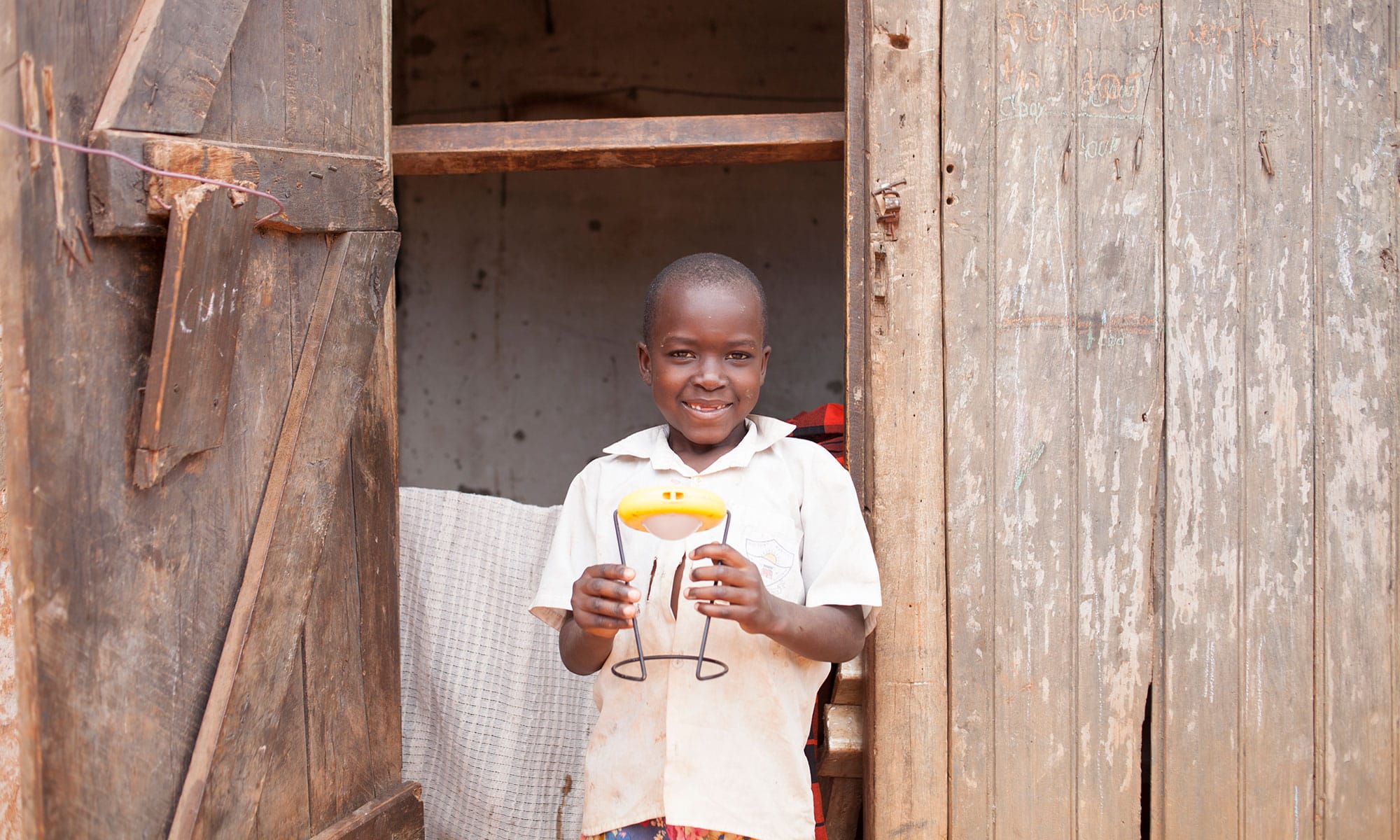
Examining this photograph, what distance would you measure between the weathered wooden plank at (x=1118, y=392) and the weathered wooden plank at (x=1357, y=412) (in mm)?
330

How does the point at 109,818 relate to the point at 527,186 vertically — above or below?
below

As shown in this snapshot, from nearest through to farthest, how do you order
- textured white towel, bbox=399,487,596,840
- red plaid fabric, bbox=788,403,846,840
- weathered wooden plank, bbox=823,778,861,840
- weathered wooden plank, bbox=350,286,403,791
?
weathered wooden plank, bbox=350,286,403,791 < weathered wooden plank, bbox=823,778,861,840 < textured white towel, bbox=399,487,596,840 < red plaid fabric, bbox=788,403,846,840

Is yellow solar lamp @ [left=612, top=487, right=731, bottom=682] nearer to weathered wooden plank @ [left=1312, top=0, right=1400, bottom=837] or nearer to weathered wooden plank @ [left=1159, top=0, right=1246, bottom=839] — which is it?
weathered wooden plank @ [left=1159, top=0, right=1246, bottom=839]

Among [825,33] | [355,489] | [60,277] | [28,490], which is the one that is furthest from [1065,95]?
[825,33]

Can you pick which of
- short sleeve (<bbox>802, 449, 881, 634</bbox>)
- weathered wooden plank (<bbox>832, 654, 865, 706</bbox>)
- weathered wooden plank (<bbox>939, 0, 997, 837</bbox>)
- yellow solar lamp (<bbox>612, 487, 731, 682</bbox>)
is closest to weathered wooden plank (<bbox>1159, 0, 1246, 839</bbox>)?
weathered wooden plank (<bbox>939, 0, 997, 837</bbox>)

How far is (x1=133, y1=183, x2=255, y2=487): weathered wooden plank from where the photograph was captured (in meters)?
1.44

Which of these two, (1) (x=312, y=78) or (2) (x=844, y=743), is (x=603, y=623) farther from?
(1) (x=312, y=78)

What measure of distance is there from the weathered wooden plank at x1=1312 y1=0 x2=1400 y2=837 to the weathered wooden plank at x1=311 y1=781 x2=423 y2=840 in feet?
5.94

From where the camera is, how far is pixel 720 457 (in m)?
1.76

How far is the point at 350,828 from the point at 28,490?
91 centimetres

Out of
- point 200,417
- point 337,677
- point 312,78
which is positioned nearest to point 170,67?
point 312,78

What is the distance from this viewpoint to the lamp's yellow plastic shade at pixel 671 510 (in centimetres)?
142

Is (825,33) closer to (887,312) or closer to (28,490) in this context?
(887,312)

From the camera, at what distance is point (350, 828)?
1.91m
